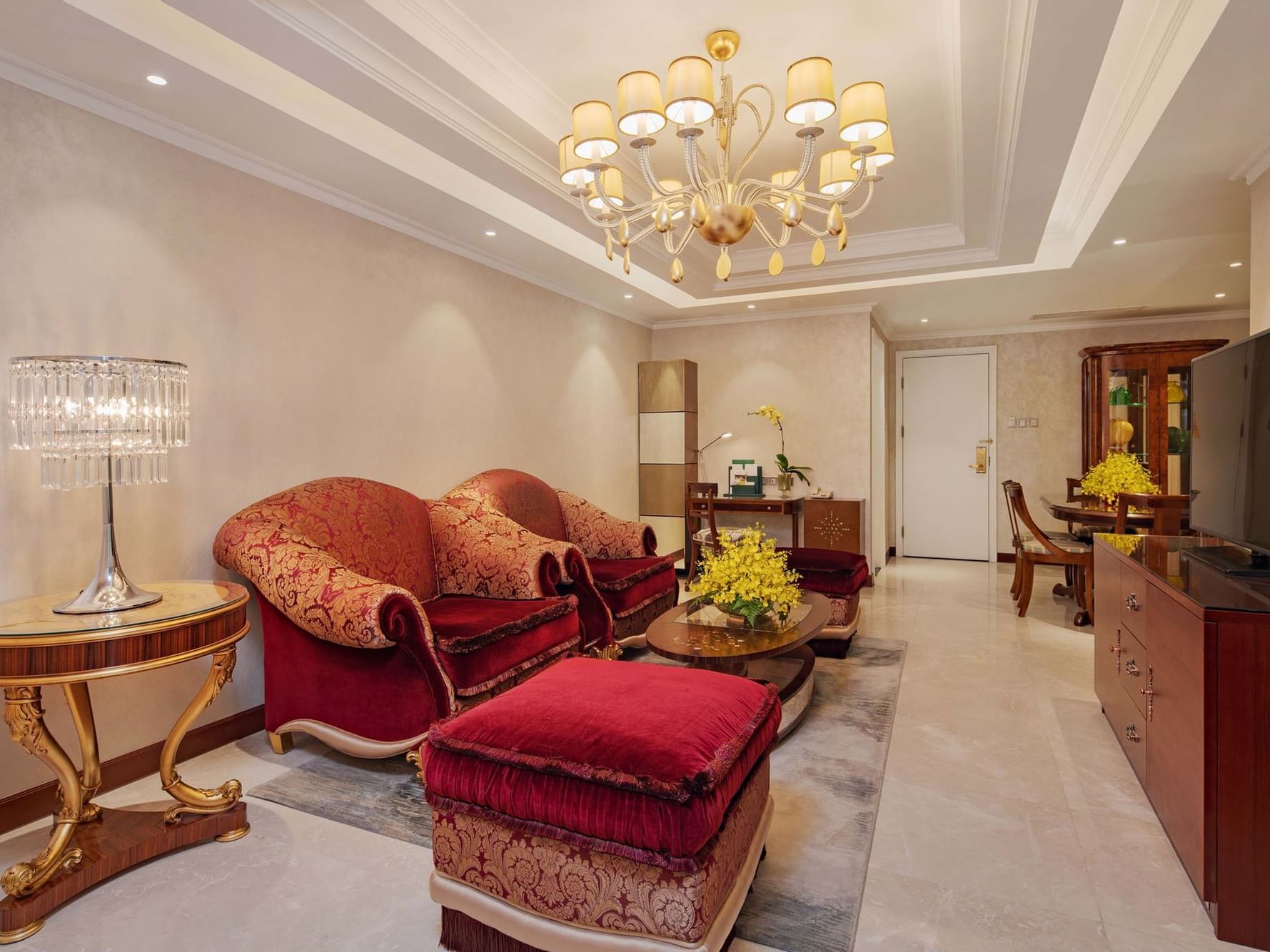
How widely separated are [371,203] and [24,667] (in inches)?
98.7

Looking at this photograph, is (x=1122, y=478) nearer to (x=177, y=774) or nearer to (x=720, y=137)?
(x=720, y=137)

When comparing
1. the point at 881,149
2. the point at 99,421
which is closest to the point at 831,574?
the point at 881,149

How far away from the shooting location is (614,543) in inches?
172

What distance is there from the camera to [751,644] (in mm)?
2760

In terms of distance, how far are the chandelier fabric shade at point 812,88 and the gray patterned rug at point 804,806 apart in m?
2.17

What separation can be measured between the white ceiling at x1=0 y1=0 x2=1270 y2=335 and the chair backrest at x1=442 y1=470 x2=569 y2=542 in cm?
135

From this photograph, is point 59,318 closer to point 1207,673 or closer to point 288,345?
point 288,345

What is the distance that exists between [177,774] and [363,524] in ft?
3.82

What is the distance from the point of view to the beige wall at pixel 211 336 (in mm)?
2287

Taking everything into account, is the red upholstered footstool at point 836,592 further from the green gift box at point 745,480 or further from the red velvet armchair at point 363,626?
the green gift box at point 745,480

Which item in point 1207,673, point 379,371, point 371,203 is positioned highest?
point 371,203

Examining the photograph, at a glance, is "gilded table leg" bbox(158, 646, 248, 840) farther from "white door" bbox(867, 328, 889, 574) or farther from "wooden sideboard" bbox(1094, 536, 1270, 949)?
"white door" bbox(867, 328, 889, 574)

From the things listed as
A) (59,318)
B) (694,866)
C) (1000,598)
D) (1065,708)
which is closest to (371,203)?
(59,318)

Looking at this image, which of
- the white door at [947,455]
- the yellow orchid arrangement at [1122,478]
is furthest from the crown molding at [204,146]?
the white door at [947,455]
